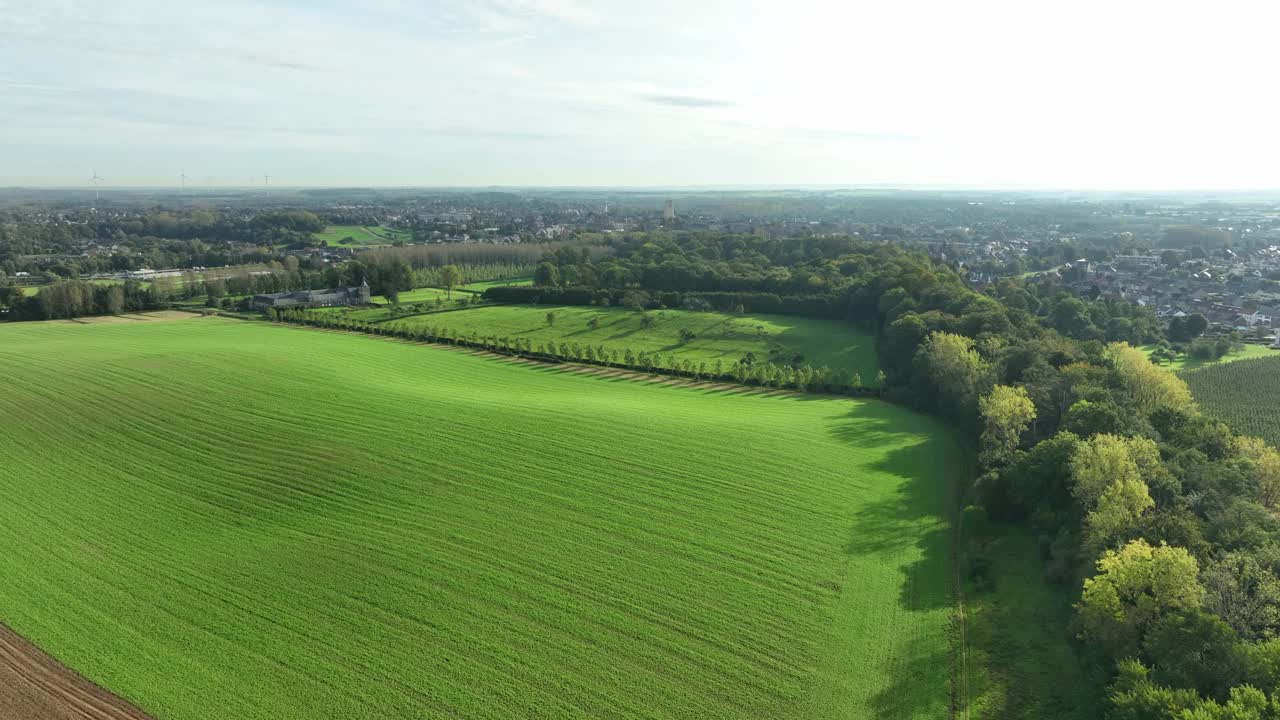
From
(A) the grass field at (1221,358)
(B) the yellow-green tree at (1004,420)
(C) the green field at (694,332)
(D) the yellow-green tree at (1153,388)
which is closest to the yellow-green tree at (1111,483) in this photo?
(B) the yellow-green tree at (1004,420)

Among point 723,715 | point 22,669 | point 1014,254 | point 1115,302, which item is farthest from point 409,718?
point 1014,254

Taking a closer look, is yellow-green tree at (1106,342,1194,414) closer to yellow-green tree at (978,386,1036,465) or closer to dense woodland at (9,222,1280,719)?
dense woodland at (9,222,1280,719)

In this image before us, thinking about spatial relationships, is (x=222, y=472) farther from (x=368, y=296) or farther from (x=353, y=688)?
(x=368, y=296)

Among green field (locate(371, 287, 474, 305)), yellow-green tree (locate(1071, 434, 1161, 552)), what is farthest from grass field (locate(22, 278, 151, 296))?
yellow-green tree (locate(1071, 434, 1161, 552))

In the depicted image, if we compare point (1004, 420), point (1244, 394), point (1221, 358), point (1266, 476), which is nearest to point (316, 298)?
point (1004, 420)

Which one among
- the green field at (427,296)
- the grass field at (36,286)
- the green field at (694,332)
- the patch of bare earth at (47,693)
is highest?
the grass field at (36,286)

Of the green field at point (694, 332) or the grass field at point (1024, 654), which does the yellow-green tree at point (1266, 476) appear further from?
the green field at point (694, 332)
